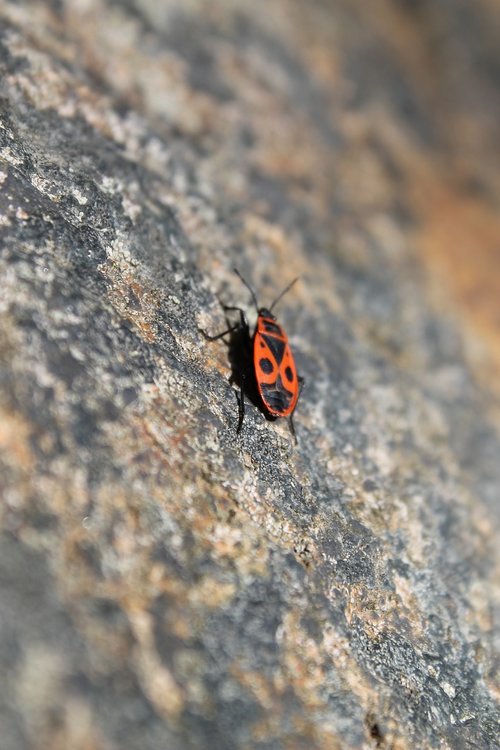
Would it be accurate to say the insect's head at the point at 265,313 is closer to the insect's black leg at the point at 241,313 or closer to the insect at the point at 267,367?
the insect at the point at 267,367

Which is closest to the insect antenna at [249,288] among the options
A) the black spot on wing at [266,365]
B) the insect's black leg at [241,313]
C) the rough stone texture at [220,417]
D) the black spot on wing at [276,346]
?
the rough stone texture at [220,417]

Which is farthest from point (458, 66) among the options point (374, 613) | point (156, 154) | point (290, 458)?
point (374, 613)

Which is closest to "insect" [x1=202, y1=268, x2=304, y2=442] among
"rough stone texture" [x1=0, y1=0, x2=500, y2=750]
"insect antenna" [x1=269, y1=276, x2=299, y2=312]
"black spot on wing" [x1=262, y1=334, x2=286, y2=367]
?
"black spot on wing" [x1=262, y1=334, x2=286, y2=367]

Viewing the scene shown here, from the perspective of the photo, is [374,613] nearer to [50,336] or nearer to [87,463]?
[87,463]

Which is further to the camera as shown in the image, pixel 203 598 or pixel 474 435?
pixel 474 435

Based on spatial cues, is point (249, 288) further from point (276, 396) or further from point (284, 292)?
point (276, 396)

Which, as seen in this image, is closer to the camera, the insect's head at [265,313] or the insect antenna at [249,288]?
the insect's head at [265,313]

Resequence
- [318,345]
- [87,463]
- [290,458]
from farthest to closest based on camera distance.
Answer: [318,345] < [290,458] < [87,463]

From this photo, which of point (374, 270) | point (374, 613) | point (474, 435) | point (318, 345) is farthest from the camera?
point (374, 270)
